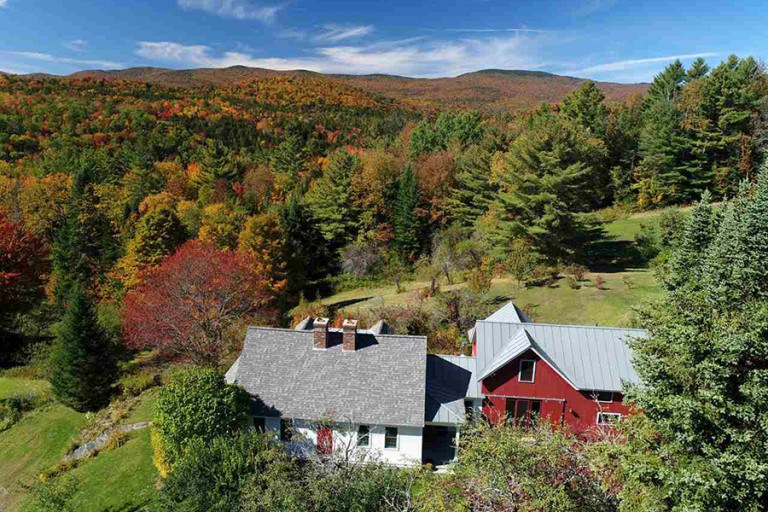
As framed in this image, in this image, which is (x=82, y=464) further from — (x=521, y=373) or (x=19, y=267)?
(x=19, y=267)

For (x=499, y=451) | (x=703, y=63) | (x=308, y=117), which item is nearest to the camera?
(x=499, y=451)

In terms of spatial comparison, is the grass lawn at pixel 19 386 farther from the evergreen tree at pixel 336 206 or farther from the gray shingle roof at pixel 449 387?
the evergreen tree at pixel 336 206

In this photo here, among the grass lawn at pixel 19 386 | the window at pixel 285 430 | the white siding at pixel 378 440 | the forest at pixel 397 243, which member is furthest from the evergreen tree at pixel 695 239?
the grass lawn at pixel 19 386

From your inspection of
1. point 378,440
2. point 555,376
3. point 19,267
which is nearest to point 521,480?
point 378,440

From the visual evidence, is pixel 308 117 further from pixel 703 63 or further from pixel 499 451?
pixel 499 451

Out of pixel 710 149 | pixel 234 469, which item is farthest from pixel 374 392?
pixel 710 149

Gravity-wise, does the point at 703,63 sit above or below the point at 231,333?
above
